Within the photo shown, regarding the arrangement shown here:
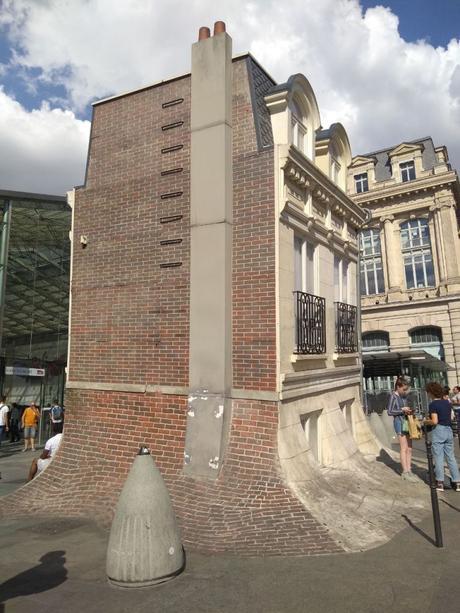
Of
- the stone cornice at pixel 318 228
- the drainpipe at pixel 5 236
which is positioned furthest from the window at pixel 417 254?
the drainpipe at pixel 5 236

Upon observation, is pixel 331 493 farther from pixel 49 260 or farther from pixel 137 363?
pixel 49 260

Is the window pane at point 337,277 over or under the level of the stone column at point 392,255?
under

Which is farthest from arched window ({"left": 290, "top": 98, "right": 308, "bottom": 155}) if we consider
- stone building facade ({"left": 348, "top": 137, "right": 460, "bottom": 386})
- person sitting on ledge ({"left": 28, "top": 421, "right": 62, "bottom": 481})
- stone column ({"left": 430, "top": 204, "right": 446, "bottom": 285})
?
stone column ({"left": 430, "top": 204, "right": 446, "bottom": 285})

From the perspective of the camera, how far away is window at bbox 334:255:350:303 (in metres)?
10.1

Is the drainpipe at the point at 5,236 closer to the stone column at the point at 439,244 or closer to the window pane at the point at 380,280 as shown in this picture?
the window pane at the point at 380,280

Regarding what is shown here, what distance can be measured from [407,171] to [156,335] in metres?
30.5

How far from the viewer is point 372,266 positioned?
33844mm

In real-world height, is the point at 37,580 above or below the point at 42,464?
below

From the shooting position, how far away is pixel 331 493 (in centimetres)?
657

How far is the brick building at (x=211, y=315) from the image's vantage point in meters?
6.46

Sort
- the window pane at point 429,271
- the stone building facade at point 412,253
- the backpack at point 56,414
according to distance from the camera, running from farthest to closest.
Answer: the window pane at point 429,271 → the stone building facade at point 412,253 → the backpack at point 56,414

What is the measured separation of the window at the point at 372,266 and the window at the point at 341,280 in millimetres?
23822

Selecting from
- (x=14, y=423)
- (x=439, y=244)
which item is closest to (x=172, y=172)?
(x=14, y=423)

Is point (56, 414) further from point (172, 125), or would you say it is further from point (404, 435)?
point (404, 435)
